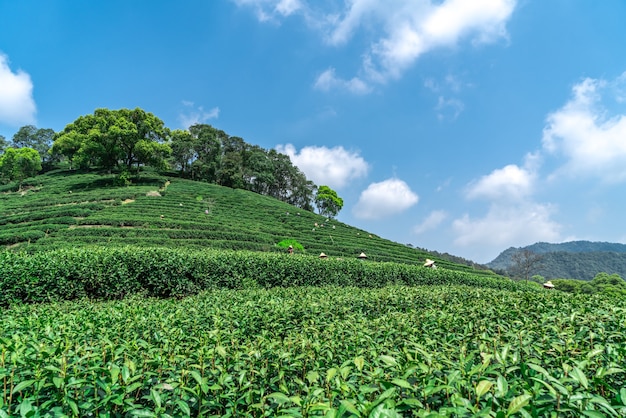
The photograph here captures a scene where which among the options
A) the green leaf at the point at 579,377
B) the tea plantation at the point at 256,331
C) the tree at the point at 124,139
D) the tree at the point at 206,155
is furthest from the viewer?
the tree at the point at 206,155

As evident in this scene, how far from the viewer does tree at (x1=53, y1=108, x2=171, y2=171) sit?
38.5 meters

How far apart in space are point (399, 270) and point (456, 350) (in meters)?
15.9

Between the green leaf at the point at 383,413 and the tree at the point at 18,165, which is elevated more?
the tree at the point at 18,165

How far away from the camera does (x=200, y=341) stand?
2.44 meters

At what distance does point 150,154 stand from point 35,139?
2051 inches

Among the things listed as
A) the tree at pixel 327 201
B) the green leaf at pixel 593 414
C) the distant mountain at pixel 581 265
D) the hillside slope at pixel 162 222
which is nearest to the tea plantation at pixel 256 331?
the green leaf at pixel 593 414

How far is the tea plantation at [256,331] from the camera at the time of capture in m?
1.48

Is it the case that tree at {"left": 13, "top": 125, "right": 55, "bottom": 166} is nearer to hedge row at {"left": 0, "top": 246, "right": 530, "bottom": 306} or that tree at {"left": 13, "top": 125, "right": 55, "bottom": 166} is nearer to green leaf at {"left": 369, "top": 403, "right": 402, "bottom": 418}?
hedge row at {"left": 0, "top": 246, "right": 530, "bottom": 306}

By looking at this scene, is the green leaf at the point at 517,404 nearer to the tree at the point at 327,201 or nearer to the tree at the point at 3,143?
the tree at the point at 327,201

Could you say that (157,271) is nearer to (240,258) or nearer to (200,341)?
(240,258)

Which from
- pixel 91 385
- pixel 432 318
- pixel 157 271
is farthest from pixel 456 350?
pixel 157 271

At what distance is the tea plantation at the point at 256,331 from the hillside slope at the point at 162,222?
198 mm

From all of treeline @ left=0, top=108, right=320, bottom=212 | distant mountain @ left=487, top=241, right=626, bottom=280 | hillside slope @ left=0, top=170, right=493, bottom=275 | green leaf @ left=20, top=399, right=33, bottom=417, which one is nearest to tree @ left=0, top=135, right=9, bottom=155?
treeline @ left=0, top=108, right=320, bottom=212

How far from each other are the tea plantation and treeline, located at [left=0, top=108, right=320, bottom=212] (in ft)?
41.0
